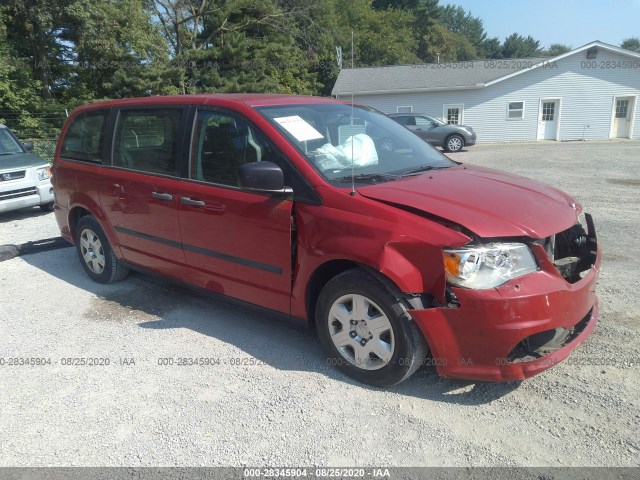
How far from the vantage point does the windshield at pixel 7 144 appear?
946cm

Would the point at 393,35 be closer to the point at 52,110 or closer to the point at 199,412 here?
the point at 52,110

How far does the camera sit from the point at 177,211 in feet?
13.4

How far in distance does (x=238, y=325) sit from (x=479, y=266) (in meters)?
2.25

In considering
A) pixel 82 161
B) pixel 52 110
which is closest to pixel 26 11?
pixel 52 110

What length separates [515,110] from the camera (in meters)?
27.0

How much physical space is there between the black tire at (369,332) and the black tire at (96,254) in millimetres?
2754

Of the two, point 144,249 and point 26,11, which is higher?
point 26,11

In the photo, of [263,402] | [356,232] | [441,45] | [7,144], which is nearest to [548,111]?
[7,144]

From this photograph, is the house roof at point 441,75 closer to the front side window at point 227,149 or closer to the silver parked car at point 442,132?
the silver parked car at point 442,132

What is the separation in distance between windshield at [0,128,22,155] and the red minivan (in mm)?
6072

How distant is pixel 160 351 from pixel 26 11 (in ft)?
82.1

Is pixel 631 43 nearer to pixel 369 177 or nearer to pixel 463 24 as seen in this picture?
pixel 463 24

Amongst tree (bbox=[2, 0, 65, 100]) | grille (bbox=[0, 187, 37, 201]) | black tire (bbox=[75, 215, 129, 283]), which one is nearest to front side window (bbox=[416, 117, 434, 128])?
grille (bbox=[0, 187, 37, 201])

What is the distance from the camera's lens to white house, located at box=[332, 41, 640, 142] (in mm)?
25703
